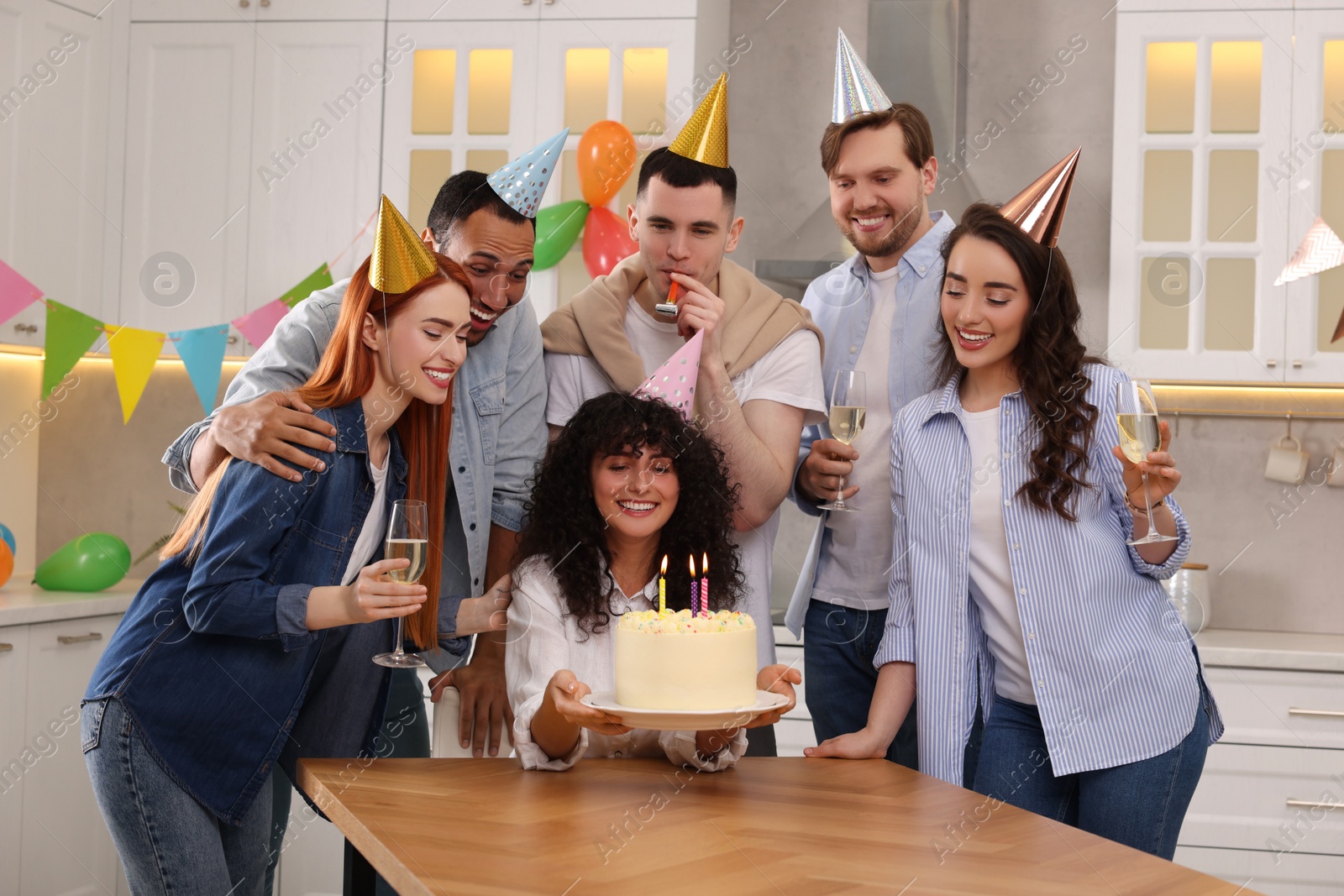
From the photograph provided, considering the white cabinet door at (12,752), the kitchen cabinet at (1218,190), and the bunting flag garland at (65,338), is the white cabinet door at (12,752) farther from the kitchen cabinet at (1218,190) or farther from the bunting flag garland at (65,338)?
the kitchen cabinet at (1218,190)

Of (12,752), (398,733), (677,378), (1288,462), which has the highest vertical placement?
(677,378)

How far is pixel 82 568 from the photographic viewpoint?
10.5 feet

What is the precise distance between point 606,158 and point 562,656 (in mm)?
1960

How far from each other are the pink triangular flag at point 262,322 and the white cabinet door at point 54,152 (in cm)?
43

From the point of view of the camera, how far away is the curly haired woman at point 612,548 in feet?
5.27

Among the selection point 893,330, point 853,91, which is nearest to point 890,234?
point 893,330

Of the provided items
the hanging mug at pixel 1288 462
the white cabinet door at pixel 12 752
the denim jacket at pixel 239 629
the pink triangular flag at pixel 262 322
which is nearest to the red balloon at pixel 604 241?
the pink triangular flag at pixel 262 322

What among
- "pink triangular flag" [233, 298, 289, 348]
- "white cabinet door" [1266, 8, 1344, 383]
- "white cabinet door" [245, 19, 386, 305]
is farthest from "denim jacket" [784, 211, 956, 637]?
"pink triangular flag" [233, 298, 289, 348]

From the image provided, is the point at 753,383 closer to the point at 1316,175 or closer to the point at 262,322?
the point at 262,322

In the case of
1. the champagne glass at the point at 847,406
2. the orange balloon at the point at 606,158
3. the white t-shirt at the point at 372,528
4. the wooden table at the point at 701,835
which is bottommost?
the wooden table at the point at 701,835

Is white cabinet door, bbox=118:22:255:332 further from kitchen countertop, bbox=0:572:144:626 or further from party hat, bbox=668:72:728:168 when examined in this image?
party hat, bbox=668:72:728:168

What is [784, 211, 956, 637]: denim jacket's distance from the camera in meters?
2.12

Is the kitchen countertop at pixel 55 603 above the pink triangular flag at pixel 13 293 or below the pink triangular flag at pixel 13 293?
below

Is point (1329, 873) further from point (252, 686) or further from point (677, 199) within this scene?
point (252, 686)
